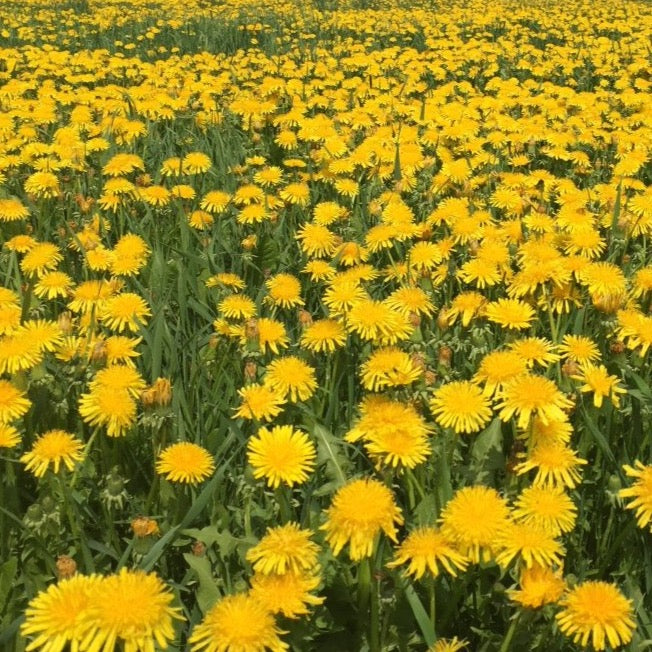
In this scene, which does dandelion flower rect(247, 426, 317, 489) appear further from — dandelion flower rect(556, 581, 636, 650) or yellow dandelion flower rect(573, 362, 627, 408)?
yellow dandelion flower rect(573, 362, 627, 408)

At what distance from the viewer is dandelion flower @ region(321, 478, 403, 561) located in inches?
47.0

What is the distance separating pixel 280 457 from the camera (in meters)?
1.43

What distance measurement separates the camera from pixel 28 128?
4000 millimetres

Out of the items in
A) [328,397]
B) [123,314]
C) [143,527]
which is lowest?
[328,397]

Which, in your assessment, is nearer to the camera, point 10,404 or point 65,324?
point 10,404

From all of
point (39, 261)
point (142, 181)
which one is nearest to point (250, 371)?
point (39, 261)

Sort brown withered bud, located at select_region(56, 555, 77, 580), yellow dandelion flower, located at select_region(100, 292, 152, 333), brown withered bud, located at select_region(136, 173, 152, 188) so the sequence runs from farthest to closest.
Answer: brown withered bud, located at select_region(136, 173, 152, 188) → yellow dandelion flower, located at select_region(100, 292, 152, 333) → brown withered bud, located at select_region(56, 555, 77, 580)

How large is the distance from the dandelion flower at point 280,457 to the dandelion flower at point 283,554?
0.71ft

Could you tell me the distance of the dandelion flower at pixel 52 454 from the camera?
154 cm

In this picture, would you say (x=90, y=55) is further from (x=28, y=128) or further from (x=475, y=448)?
(x=475, y=448)

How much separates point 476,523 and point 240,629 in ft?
1.41

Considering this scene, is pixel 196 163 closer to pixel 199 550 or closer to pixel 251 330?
pixel 251 330

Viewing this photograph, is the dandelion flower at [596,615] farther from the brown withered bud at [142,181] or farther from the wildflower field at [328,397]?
→ the brown withered bud at [142,181]

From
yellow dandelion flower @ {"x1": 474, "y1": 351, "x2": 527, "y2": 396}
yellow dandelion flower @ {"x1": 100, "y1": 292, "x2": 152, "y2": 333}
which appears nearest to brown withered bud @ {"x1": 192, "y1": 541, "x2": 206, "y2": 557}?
yellow dandelion flower @ {"x1": 474, "y1": 351, "x2": 527, "y2": 396}
